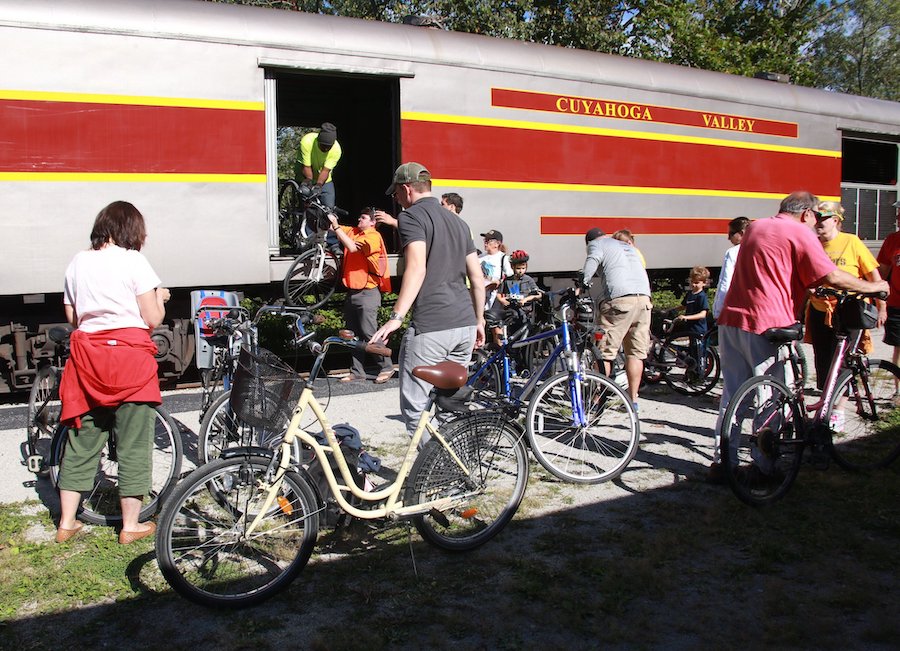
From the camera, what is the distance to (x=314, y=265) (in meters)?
8.36

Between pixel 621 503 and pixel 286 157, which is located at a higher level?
pixel 286 157

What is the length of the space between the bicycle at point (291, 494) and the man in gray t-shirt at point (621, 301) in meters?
2.55

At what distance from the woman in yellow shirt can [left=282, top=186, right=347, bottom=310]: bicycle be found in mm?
4383

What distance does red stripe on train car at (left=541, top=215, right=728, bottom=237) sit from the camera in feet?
30.8

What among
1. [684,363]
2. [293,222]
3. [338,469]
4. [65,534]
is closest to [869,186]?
[684,363]

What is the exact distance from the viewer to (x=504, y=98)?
8.90 meters

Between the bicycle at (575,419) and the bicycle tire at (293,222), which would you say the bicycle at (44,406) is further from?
the bicycle tire at (293,222)

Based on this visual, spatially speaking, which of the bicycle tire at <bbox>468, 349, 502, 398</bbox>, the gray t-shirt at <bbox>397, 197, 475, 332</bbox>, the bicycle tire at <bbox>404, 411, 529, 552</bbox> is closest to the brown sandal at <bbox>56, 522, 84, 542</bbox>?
the bicycle tire at <bbox>404, 411, 529, 552</bbox>

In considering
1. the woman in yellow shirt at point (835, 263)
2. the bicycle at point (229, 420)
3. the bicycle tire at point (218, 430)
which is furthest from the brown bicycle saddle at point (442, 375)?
the woman in yellow shirt at point (835, 263)

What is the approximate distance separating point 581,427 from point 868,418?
6.90 feet

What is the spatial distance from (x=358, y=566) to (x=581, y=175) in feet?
21.0

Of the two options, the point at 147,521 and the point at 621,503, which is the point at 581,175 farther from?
the point at 147,521

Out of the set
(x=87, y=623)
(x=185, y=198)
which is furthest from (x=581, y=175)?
(x=87, y=623)

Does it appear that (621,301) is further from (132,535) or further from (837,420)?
(132,535)
